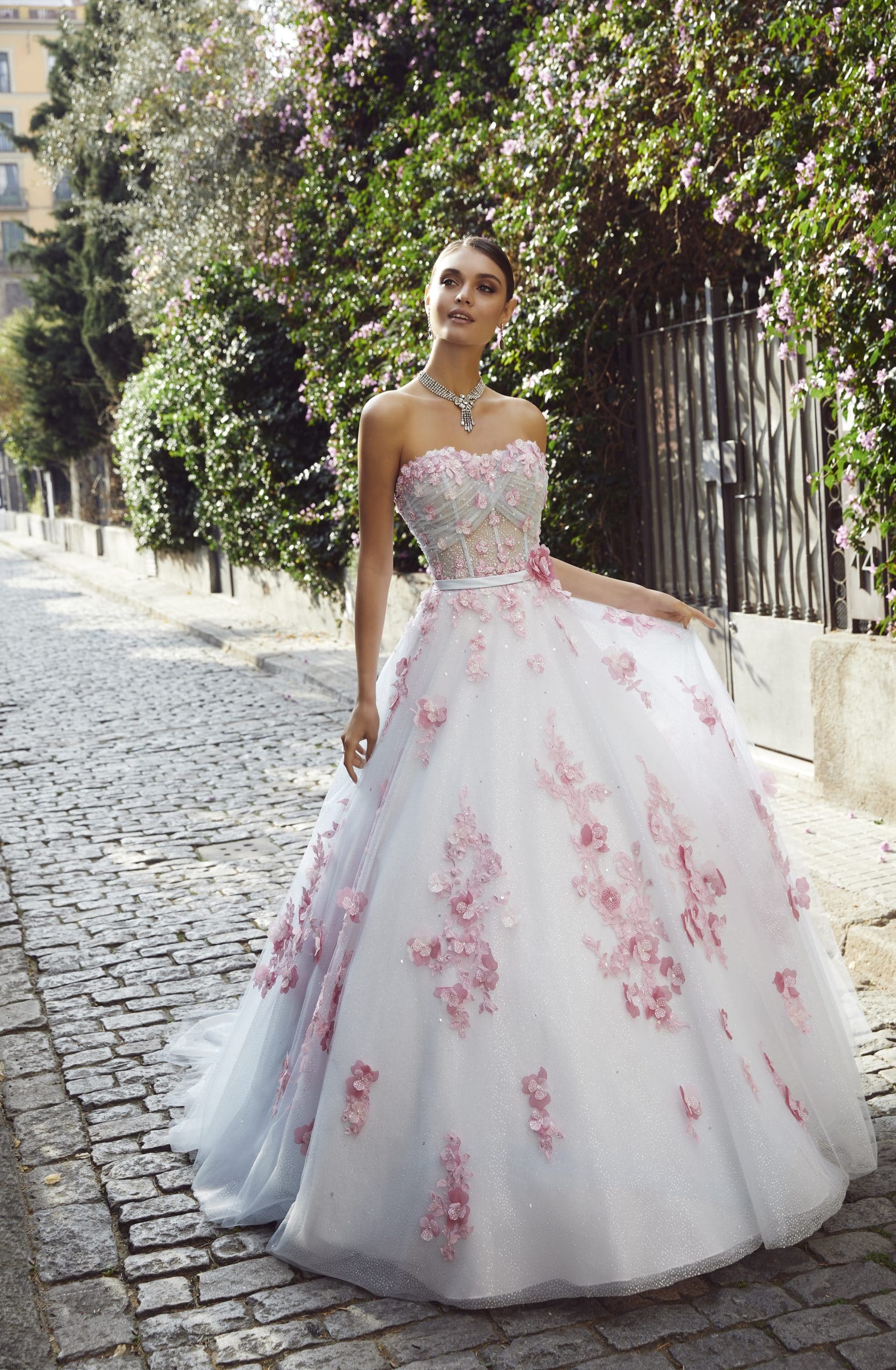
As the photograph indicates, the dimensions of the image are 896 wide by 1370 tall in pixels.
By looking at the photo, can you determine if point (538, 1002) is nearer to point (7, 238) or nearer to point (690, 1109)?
point (690, 1109)

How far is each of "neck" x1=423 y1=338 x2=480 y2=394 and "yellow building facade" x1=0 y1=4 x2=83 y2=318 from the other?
73.1m

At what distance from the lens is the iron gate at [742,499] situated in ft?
22.6

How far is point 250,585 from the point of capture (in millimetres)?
16500

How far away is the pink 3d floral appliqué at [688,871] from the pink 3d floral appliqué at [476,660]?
417 millimetres

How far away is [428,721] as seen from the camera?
122 inches

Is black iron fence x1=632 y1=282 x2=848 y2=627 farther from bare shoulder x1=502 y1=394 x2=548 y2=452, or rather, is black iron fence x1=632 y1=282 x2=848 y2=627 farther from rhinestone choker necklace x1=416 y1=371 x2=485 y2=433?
rhinestone choker necklace x1=416 y1=371 x2=485 y2=433

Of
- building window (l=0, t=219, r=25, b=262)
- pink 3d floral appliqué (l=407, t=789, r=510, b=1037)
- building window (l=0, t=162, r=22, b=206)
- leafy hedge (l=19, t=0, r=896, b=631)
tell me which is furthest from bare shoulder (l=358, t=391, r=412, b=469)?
building window (l=0, t=162, r=22, b=206)

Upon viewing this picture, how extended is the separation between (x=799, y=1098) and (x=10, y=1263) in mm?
1766

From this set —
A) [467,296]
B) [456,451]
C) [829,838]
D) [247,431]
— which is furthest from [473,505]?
[247,431]

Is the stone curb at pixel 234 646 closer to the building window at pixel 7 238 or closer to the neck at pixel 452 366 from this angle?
the neck at pixel 452 366

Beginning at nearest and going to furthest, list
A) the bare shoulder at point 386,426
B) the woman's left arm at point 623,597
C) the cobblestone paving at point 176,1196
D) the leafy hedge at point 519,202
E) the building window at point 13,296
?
the cobblestone paving at point 176,1196 < the bare shoulder at point 386,426 < the woman's left arm at point 623,597 < the leafy hedge at point 519,202 < the building window at point 13,296

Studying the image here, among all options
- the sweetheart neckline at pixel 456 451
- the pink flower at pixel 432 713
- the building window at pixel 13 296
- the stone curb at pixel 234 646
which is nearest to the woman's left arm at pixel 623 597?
the sweetheart neckline at pixel 456 451

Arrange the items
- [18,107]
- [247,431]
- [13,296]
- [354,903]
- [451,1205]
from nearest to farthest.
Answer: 1. [451,1205]
2. [354,903]
3. [247,431]
4. [13,296]
5. [18,107]
